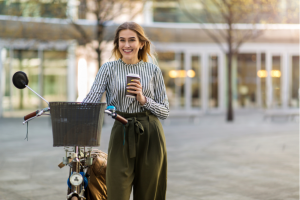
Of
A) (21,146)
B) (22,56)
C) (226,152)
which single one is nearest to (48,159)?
(21,146)

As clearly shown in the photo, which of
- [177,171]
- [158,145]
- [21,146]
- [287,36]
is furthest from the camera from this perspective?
[287,36]

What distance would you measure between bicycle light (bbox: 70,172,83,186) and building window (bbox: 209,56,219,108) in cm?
2223

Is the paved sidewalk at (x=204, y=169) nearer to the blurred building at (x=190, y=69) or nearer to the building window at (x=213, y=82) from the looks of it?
the blurred building at (x=190, y=69)

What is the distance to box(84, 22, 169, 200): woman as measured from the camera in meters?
3.21

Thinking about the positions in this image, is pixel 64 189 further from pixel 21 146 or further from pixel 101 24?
pixel 101 24

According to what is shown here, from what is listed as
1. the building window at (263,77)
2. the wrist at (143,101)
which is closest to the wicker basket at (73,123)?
the wrist at (143,101)

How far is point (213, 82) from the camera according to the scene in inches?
983

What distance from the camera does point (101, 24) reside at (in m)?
14.9

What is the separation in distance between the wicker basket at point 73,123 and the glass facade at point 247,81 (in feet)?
76.0

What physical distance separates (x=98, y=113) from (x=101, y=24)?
487 inches

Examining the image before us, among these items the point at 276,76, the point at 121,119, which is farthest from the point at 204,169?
the point at 276,76

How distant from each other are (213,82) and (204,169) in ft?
59.5

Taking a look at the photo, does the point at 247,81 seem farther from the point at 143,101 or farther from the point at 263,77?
the point at 143,101

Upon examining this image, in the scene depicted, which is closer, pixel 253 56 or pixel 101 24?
pixel 101 24
